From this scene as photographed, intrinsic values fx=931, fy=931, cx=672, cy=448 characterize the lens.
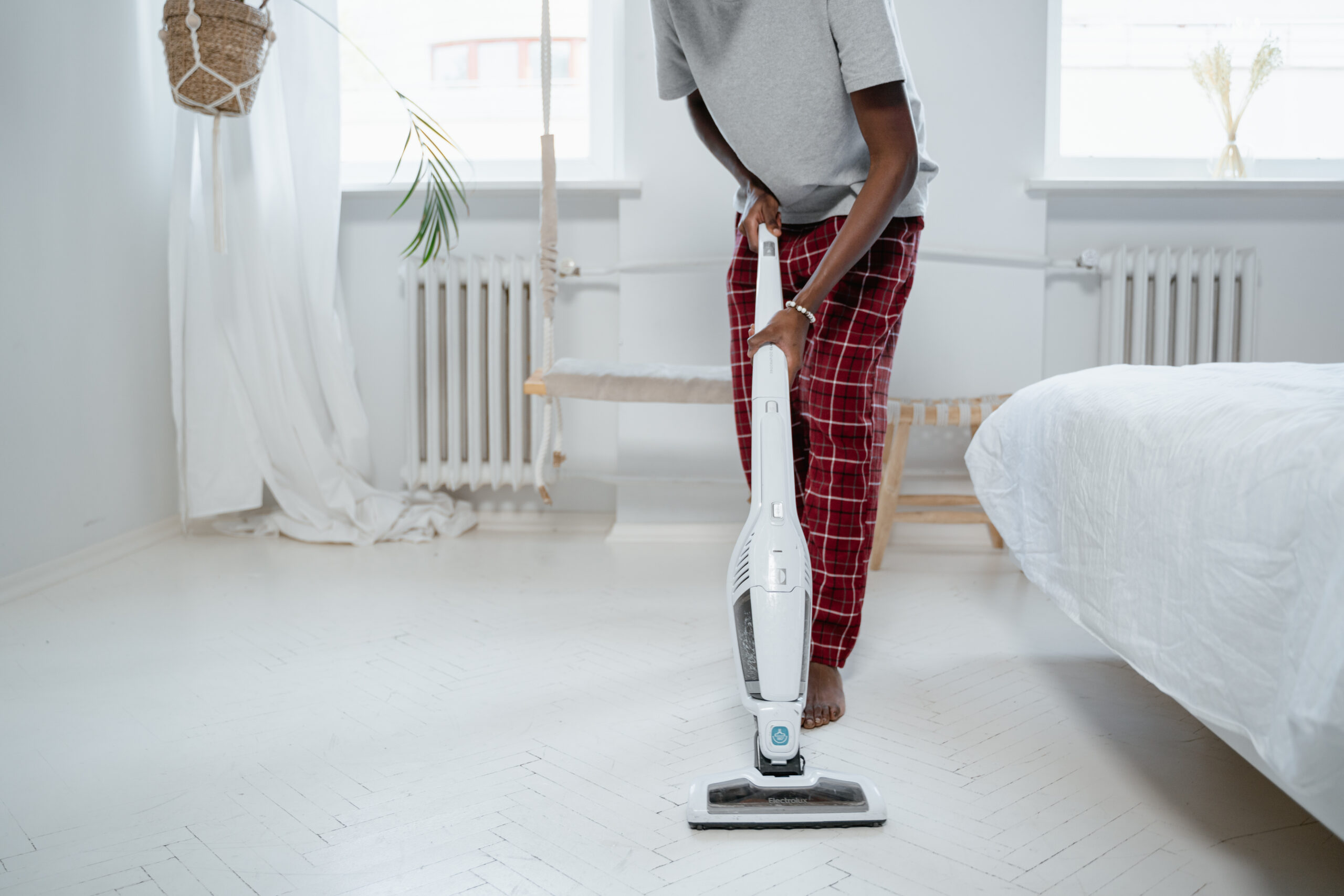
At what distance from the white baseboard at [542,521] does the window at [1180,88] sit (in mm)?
1634

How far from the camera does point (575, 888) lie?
872 mm

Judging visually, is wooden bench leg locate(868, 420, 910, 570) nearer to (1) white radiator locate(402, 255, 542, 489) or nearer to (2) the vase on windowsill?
(1) white radiator locate(402, 255, 542, 489)

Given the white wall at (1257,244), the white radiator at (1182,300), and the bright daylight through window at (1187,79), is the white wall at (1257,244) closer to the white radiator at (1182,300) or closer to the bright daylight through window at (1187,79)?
the white radiator at (1182,300)

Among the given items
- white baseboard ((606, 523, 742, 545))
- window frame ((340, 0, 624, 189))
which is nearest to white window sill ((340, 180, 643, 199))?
window frame ((340, 0, 624, 189))

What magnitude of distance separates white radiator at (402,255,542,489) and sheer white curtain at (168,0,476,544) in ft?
0.59

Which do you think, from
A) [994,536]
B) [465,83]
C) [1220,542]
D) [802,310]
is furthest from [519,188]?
[1220,542]

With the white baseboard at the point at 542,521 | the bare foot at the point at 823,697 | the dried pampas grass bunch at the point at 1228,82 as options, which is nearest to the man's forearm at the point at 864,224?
the bare foot at the point at 823,697

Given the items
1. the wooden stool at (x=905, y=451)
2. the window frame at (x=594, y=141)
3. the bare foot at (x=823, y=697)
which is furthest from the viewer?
the window frame at (x=594, y=141)

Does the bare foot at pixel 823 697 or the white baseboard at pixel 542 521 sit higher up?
the bare foot at pixel 823 697

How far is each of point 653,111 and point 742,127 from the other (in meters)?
1.27

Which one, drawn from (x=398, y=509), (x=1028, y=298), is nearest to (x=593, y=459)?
(x=398, y=509)

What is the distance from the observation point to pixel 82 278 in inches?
85.6

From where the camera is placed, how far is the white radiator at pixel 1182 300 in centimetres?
245

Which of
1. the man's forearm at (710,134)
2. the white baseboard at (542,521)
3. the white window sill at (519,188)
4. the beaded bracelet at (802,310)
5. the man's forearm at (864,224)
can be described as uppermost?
the white window sill at (519,188)
